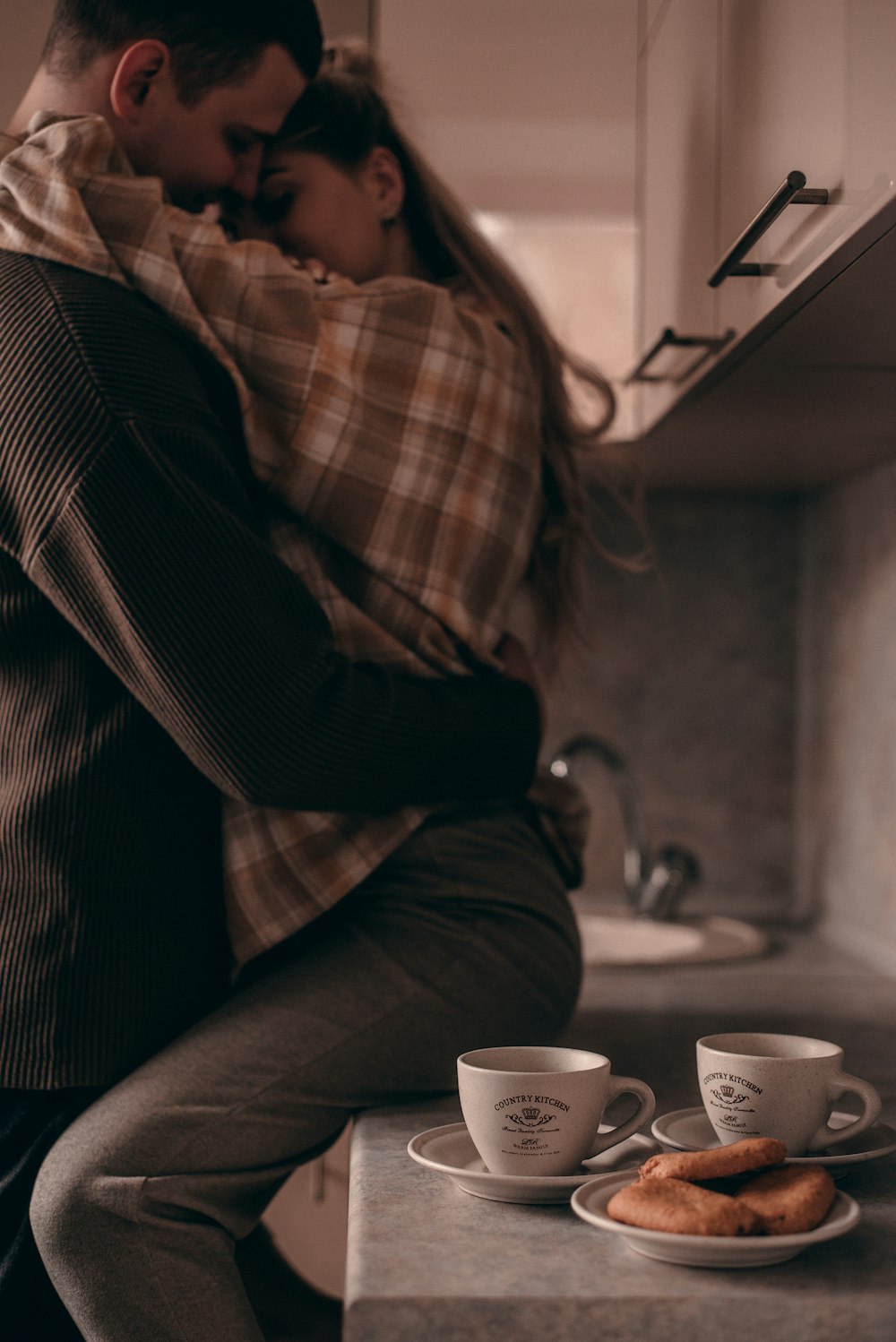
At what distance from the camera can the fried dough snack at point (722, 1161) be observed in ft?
2.01

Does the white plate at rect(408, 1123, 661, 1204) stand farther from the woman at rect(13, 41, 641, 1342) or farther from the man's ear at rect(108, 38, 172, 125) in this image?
the man's ear at rect(108, 38, 172, 125)

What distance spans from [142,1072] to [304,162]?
2.64 ft

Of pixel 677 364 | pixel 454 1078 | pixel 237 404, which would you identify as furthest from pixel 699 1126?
pixel 677 364

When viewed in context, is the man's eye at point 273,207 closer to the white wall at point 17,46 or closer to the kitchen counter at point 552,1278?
the white wall at point 17,46

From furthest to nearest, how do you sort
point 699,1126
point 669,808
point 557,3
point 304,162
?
point 669,808
point 557,3
point 304,162
point 699,1126

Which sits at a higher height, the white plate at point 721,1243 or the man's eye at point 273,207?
the man's eye at point 273,207

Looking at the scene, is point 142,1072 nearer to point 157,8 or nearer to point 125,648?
point 125,648

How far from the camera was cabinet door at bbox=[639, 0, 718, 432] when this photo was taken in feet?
3.65

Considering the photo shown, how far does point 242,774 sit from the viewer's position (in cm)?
83

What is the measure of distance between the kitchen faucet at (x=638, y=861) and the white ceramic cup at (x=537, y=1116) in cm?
113

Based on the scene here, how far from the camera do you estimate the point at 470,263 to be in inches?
47.6

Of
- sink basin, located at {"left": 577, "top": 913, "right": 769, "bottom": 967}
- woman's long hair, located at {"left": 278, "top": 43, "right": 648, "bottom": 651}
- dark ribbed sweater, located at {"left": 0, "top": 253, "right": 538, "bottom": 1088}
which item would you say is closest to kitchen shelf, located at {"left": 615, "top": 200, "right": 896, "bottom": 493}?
woman's long hair, located at {"left": 278, "top": 43, "right": 648, "bottom": 651}

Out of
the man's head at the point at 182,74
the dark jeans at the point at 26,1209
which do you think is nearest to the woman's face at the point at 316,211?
the man's head at the point at 182,74

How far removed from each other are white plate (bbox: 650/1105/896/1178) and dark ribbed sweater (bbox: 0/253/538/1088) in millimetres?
301
